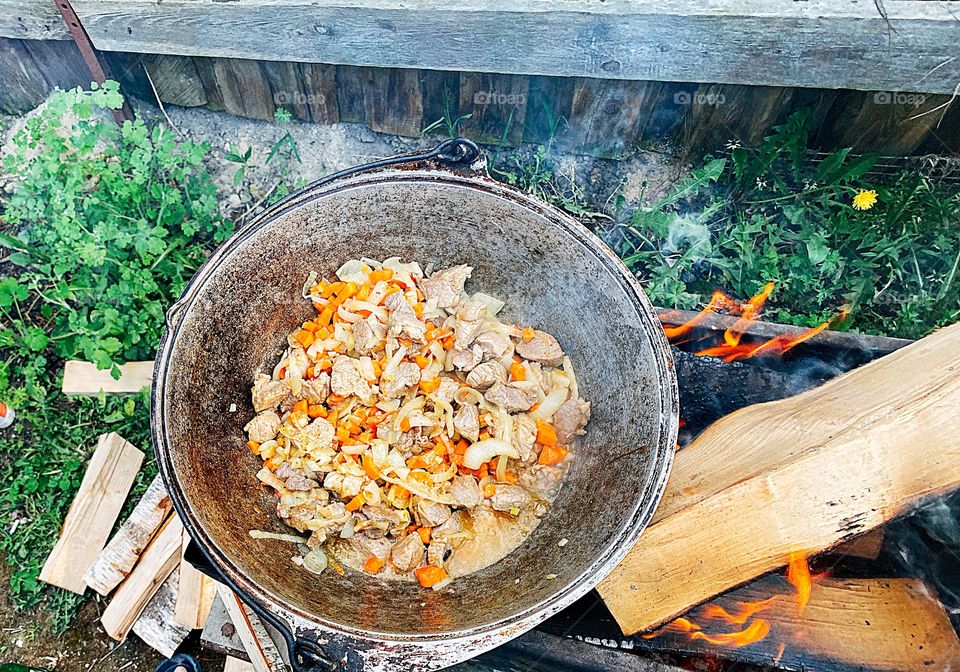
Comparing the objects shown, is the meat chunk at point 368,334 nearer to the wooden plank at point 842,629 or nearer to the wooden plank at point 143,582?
the wooden plank at point 143,582

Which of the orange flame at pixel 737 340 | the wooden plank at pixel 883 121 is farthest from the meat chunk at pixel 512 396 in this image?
the wooden plank at pixel 883 121

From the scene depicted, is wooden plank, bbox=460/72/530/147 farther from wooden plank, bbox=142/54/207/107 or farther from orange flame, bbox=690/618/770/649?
orange flame, bbox=690/618/770/649

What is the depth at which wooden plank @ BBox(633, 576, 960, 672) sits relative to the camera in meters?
2.52

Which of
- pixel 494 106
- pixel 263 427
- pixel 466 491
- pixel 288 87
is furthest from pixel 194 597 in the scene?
pixel 494 106

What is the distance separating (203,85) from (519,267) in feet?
8.24

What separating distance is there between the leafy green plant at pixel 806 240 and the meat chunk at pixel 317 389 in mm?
2028

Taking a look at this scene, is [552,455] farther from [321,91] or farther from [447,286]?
[321,91]

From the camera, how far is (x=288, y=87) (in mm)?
3912

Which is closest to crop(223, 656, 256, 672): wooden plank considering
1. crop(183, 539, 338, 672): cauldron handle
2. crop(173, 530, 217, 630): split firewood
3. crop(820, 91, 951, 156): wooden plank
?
crop(173, 530, 217, 630): split firewood

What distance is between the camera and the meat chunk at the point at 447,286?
294 cm

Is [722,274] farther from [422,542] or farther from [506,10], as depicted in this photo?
[422,542]

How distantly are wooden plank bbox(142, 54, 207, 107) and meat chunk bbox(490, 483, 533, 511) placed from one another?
10.2 ft

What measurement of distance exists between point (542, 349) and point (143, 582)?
235 centimetres

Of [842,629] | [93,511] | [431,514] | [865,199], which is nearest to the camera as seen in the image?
[842,629]
